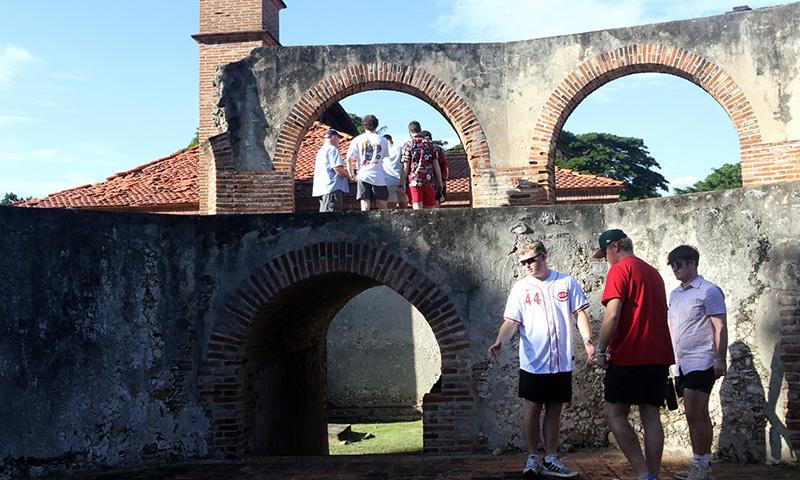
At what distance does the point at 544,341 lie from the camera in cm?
525

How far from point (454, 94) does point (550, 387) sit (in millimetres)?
7379

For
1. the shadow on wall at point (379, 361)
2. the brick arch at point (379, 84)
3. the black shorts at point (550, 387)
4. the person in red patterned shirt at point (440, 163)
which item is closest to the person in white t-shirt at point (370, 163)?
the person in red patterned shirt at point (440, 163)

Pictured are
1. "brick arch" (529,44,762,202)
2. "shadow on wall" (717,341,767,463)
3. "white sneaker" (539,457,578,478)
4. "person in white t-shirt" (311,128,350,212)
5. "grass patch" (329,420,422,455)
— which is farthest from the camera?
"grass patch" (329,420,422,455)

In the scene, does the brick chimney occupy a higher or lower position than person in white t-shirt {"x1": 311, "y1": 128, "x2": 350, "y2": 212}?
higher

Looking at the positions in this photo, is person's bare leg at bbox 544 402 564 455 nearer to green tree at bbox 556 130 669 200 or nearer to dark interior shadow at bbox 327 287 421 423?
dark interior shadow at bbox 327 287 421 423

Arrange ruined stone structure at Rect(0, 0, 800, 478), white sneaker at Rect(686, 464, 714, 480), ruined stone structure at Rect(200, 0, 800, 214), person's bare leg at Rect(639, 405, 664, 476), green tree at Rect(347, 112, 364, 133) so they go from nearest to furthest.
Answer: person's bare leg at Rect(639, 405, 664, 476) < white sneaker at Rect(686, 464, 714, 480) < ruined stone structure at Rect(0, 0, 800, 478) < ruined stone structure at Rect(200, 0, 800, 214) < green tree at Rect(347, 112, 364, 133)

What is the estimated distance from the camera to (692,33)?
11281 millimetres

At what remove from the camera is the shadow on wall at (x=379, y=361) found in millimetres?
16078

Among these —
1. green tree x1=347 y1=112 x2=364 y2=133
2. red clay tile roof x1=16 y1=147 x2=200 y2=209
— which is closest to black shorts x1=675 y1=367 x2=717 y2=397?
red clay tile roof x1=16 y1=147 x2=200 y2=209

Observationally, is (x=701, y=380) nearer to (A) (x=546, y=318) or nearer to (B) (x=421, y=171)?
(A) (x=546, y=318)

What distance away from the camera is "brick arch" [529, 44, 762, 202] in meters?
11.1

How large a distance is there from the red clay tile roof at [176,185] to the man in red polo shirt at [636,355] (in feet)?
38.7

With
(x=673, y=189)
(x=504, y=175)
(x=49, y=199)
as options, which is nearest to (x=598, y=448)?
(x=504, y=175)

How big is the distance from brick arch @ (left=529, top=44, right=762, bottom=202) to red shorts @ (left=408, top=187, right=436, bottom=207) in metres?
3.17
